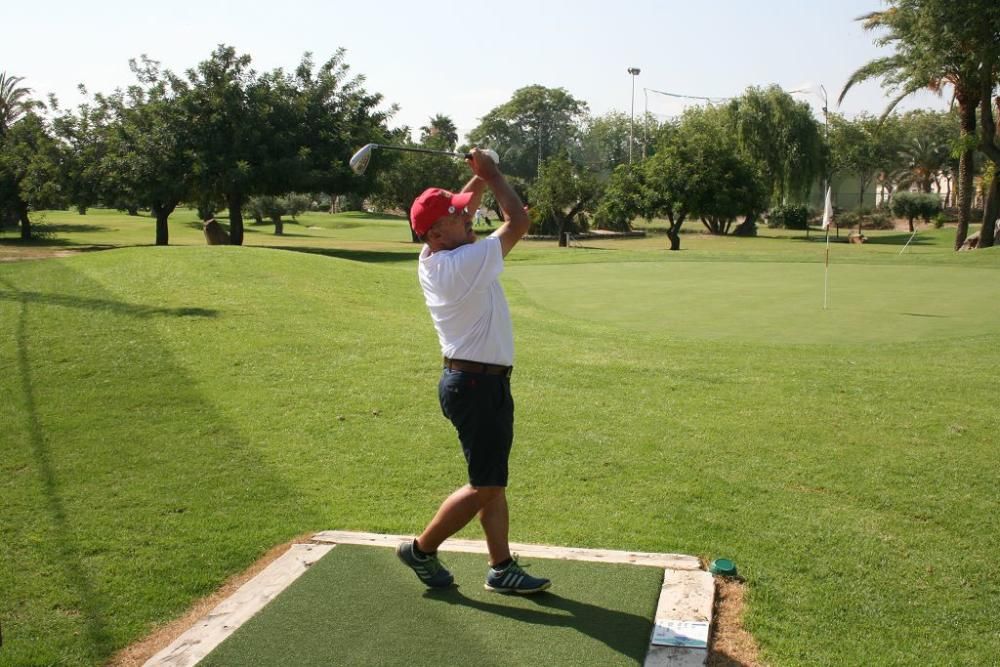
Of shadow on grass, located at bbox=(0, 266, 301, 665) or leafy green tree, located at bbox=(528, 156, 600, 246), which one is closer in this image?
shadow on grass, located at bbox=(0, 266, 301, 665)

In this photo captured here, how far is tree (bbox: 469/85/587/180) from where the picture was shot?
117m

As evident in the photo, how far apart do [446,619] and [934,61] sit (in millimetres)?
36590

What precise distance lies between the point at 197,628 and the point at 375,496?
6.74ft

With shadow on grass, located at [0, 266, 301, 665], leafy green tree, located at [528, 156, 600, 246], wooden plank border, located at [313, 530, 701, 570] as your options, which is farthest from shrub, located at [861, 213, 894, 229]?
wooden plank border, located at [313, 530, 701, 570]

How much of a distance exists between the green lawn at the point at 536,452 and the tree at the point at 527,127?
10311 cm

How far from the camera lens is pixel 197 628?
4.25 m

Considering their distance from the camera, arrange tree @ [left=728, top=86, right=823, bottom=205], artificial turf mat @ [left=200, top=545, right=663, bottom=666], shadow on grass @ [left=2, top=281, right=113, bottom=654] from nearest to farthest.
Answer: artificial turf mat @ [left=200, top=545, right=663, bottom=666] → shadow on grass @ [left=2, top=281, right=113, bottom=654] → tree @ [left=728, top=86, right=823, bottom=205]

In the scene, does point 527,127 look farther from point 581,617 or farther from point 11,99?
point 581,617

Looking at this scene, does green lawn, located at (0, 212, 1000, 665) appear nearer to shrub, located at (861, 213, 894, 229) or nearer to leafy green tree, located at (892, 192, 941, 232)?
leafy green tree, located at (892, 192, 941, 232)

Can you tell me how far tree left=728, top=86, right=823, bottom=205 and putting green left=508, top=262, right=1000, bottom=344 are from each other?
38.1 meters

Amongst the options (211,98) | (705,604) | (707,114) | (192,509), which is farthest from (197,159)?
(707,114)

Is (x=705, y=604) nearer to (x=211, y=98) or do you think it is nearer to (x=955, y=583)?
(x=955, y=583)

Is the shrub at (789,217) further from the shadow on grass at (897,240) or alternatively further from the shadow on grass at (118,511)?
the shadow on grass at (118,511)

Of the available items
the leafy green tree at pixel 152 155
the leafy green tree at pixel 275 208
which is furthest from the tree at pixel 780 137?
the leafy green tree at pixel 152 155
